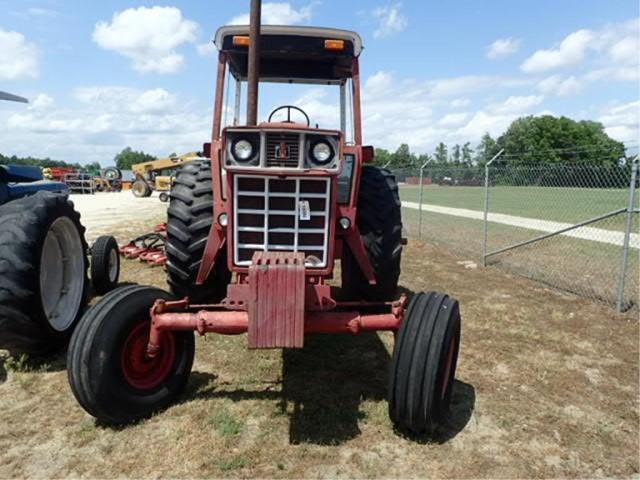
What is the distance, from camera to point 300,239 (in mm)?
3348

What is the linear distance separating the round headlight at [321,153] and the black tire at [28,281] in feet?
7.21

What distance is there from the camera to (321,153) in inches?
126

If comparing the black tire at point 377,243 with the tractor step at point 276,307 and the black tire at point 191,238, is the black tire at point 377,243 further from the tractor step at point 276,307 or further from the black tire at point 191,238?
the tractor step at point 276,307

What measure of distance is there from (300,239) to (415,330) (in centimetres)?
98

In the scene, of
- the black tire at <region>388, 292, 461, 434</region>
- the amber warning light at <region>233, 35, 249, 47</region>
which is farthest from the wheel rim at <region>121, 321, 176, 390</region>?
the amber warning light at <region>233, 35, 249, 47</region>

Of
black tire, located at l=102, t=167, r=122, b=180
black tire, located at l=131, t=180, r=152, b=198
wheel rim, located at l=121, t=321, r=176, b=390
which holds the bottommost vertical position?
wheel rim, located at l=121, t=321, r=176, b=390

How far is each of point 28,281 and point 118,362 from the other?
1100 mm

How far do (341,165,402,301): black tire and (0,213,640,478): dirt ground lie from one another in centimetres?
56

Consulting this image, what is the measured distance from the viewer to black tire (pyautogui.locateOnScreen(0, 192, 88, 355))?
347cm

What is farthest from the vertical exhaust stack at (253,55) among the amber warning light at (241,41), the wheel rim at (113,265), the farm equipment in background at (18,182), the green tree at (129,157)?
the green tree at (129,157)

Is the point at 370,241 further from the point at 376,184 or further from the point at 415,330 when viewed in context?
the point at 415,330

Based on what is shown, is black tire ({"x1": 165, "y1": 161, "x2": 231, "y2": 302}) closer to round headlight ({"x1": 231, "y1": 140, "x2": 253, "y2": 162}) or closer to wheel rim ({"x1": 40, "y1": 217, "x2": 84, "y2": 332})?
round headlight ({"x1": 231, "y1": 140, "x2": 253, "y2": 162})

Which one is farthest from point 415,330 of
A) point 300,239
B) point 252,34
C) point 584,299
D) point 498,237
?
point 498,237

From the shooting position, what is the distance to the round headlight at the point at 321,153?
3.19 meters
